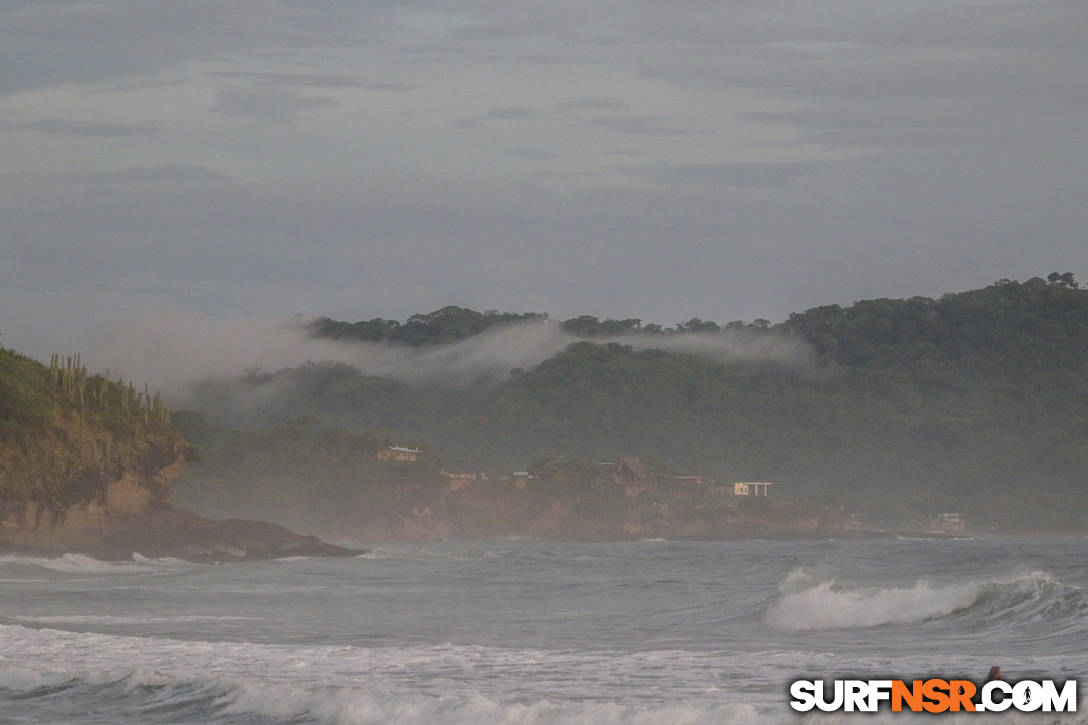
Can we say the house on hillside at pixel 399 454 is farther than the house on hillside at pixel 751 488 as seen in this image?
No

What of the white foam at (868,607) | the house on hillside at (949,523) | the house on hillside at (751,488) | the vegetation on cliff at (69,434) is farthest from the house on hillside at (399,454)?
the white foam at (868,607)

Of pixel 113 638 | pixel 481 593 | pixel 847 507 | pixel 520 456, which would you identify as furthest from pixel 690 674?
pixel 520 456

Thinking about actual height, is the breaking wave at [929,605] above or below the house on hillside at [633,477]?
above

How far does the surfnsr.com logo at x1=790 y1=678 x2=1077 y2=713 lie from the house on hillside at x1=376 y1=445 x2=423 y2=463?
126m

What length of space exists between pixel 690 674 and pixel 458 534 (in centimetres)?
12345

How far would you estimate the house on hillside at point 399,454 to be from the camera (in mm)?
144500

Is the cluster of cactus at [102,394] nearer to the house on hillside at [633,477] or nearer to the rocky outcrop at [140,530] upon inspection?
the rocky outcrop at [140,530]

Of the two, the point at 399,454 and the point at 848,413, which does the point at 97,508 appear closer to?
the point at 399,454

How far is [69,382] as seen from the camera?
7538 cm

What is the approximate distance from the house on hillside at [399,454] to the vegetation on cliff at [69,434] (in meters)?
64.4

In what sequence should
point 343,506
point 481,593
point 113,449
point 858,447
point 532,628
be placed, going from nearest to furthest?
point 532,628, point 481,593, point 113,449, point 343,506, point 858,447

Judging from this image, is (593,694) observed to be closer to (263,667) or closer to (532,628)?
(263,667)

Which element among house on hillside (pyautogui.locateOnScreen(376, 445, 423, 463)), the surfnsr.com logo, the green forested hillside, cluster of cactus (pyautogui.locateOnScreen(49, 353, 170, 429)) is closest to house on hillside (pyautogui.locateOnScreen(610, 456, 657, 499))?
the green forested hillside

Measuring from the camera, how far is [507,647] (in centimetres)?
2466
